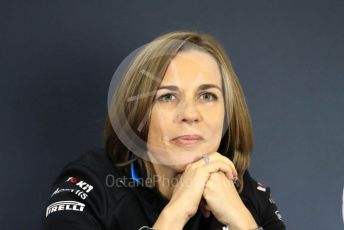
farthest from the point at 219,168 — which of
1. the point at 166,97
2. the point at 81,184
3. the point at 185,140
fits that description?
the point at 81,184

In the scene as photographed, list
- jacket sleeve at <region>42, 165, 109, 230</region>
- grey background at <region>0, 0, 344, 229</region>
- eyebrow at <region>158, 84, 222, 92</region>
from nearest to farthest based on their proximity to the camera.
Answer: jacket sleeve at <region>42, 165, 109, 230</region> → eyebrow at <region>158, 84, 222, 92</region> → grey background at <region>0, 0, 344, 229</region>

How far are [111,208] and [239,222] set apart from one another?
0.95ft

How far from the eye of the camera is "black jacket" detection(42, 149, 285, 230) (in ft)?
3.26

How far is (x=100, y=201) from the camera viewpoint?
1.04m

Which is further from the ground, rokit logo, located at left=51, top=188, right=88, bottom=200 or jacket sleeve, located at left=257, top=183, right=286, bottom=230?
rokit logo, located at left=51, top=188, right=88, bottom=200

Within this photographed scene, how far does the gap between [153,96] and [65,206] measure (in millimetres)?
319

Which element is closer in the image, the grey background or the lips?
the lips

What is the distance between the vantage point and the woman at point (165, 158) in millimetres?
1040

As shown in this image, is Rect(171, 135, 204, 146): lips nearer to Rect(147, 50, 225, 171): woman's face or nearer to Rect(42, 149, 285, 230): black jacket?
Rect(147, 50, 225, 171): woman's face

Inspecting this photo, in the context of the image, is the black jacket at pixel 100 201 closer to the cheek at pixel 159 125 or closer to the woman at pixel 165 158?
the woman at pixel 165 158

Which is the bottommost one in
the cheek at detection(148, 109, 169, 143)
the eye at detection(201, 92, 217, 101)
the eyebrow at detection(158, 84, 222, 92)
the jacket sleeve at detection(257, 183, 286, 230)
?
the jacket sleeve at detection(257, 183, 286, 230)

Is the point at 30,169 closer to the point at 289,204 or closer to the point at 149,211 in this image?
the point at 149,211

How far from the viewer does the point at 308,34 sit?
57.8 inches

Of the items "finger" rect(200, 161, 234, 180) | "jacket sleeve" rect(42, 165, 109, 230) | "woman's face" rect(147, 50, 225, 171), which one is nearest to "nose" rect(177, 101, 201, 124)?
"woman's face" rect(147, 50, 225, 171)
